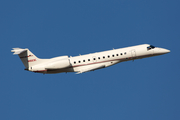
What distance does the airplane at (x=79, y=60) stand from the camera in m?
52.3

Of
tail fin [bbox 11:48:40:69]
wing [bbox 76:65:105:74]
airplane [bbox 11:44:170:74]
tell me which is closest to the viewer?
wing [bbox 76:65:105:74]

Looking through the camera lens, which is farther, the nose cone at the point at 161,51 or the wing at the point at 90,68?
the nose cone at the point at 161,51

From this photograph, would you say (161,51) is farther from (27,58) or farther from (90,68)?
(27,58)

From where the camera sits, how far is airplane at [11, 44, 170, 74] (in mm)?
52344

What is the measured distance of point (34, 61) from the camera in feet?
177

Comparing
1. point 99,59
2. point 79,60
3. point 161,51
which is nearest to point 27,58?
point 79,60

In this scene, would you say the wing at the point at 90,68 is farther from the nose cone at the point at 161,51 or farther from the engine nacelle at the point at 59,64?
the nose cone at the point at 161,51

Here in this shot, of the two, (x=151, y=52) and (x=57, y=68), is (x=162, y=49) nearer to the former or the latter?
(x=151, y=52)

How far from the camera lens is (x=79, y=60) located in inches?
2073

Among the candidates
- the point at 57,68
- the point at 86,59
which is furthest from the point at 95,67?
the point at 57,68

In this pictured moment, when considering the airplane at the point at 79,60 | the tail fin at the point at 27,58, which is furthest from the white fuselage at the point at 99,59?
the tail fin at the point at 27,58

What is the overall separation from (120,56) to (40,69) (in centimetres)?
1293

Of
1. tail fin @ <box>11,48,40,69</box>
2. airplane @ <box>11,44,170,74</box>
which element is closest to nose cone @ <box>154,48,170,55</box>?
airplane @ <box>11,44,170,74</box>

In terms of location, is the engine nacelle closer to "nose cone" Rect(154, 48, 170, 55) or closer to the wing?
the wing
